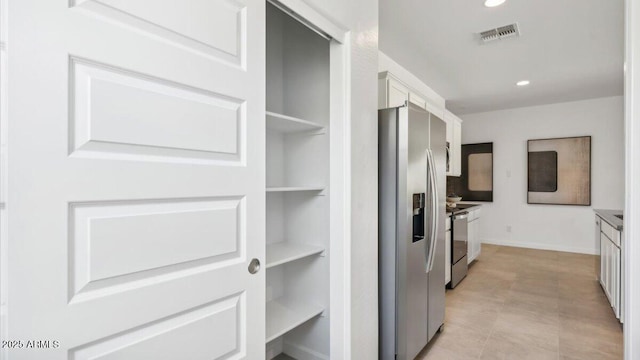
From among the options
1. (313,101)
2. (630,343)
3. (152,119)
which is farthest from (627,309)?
(152,119)

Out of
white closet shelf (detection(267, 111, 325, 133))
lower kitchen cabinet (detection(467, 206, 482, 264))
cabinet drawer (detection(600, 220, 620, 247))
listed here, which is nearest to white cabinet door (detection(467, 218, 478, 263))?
lower kitchen cabinet (detection(467, 206, 482, 264))

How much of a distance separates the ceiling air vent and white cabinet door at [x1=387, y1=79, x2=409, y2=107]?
2.83 feet

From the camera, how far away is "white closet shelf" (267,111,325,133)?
1.63 metres

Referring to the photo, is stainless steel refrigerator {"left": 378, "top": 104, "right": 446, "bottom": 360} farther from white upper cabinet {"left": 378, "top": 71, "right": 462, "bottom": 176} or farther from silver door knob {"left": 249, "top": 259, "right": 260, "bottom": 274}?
silver door knob {"left": 249, "top": 259, "right": 260, "bottom": 274}

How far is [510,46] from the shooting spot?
10.5ft

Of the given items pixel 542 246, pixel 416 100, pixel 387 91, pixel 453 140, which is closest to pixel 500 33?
pixel 416 100

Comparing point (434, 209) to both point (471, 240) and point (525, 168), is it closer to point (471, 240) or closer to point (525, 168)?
point (471, 240)

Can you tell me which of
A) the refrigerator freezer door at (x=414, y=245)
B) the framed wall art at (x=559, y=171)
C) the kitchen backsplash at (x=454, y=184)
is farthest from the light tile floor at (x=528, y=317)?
the kitchen backsplash at (x=454, y=184)

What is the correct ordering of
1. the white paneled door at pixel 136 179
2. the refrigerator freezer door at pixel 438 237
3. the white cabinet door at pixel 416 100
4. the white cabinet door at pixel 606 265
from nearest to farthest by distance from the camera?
the white paneled door at pixel 136 179
the refrigerator freezer door at pixel 438 237
the white cabinet door at pixel 606 265
the white cabinet door at pixel 416 100

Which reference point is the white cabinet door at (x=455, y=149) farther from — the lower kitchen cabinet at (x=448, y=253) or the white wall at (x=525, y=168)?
the lower kitchen cabinet at (x=448, y=253)

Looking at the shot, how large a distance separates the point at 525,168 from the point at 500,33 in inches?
156

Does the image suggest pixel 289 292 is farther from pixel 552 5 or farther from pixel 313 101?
pixel 552 5

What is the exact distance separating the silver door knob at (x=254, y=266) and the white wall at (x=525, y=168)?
6276 mm

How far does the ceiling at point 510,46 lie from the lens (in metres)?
2.52
